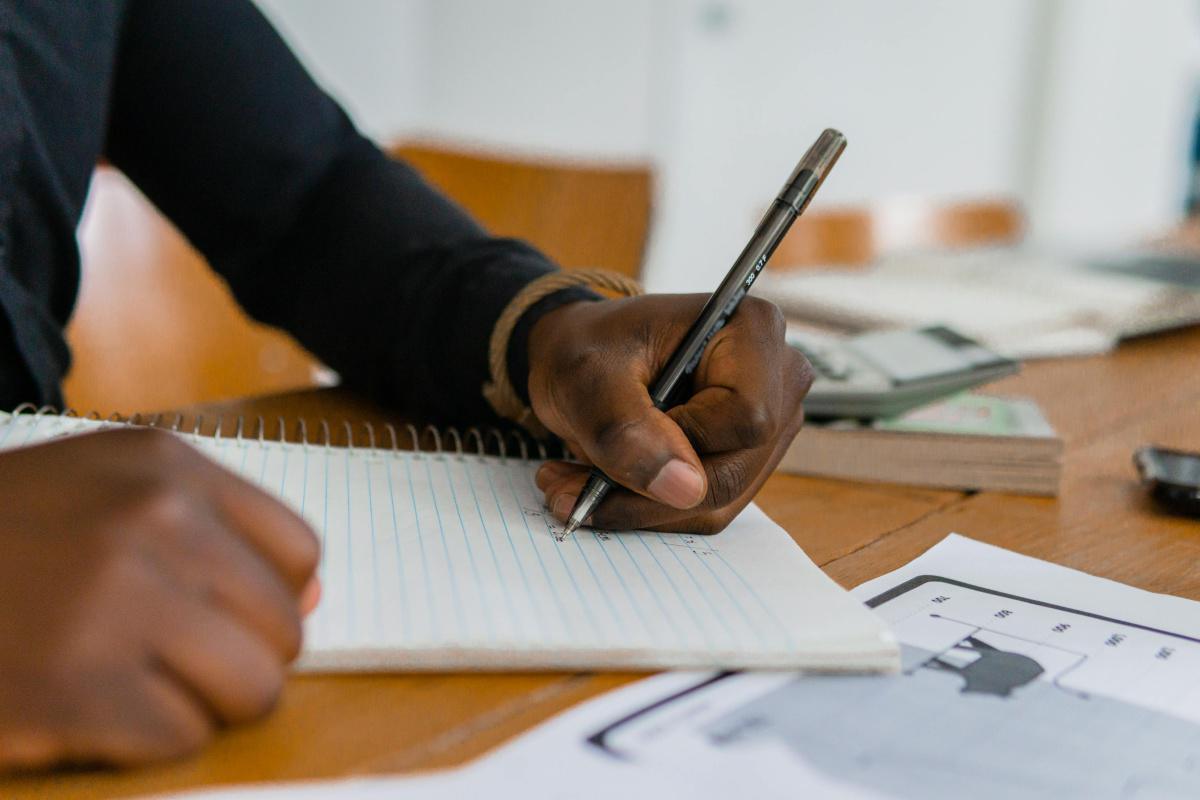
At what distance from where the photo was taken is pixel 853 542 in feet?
1.77

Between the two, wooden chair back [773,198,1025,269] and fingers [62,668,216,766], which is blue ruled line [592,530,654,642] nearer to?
fingers [62,668,216,766]

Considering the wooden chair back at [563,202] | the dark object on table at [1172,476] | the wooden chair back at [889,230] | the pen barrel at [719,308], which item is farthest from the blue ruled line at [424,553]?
the wooden chair back at [889,230]

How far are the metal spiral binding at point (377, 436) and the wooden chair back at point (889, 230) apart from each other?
1004mm

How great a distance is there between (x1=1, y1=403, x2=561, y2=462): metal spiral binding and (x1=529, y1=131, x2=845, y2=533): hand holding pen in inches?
2.4

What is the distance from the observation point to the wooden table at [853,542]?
32 cm

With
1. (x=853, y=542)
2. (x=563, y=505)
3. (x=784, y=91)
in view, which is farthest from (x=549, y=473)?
(x=784, y=91)

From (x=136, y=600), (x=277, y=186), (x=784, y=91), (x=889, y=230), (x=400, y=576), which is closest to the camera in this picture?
(x=136, y=600)

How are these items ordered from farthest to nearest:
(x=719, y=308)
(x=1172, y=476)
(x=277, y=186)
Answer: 1. (x=277, y=186)
2. (x=1172, y=476)
3. (x=719, y=308)

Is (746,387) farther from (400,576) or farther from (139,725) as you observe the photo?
(139,725)

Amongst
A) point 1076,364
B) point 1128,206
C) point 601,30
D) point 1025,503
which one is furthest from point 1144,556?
point 1128,206

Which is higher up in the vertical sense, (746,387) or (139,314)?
(746,387)

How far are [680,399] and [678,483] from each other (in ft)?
0.27

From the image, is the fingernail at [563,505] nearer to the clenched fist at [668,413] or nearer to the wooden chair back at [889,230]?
the clenched fist at [668,413]

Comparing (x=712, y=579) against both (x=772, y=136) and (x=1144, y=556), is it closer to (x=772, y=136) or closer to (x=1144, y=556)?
(x=1144, y=556)
